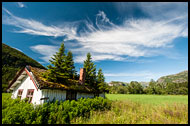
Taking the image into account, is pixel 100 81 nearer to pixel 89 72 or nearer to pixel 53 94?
pixel 89 72

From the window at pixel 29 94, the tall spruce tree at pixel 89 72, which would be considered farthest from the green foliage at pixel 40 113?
the tall spruce tree at pixel 89 72

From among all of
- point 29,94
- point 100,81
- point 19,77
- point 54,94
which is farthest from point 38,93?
point 100,81

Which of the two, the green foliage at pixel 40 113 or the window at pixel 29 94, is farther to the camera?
the window at pixel 29 94

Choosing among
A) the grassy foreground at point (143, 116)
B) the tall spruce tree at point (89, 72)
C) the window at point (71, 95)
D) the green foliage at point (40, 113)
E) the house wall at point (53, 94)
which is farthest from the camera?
the tall spruce tree at point (89, 72)

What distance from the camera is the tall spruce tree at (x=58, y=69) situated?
483 inches

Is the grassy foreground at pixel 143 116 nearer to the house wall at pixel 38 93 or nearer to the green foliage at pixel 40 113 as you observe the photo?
the green foliage at pixel 40 113

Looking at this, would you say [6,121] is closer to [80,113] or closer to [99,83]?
[80,113]

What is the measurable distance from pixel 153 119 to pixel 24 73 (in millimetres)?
15536

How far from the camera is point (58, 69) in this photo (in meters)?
12.7

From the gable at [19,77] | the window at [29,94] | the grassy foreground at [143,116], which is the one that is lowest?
the grassy foreground at [143,116]

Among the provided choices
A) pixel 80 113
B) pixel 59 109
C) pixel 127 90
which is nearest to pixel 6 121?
pixel 59 109

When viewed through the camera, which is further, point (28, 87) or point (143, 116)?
point (28, 87)

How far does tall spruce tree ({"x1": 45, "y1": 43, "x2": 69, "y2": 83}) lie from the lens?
40.2 feet

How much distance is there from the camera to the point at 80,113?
28.0 feet
